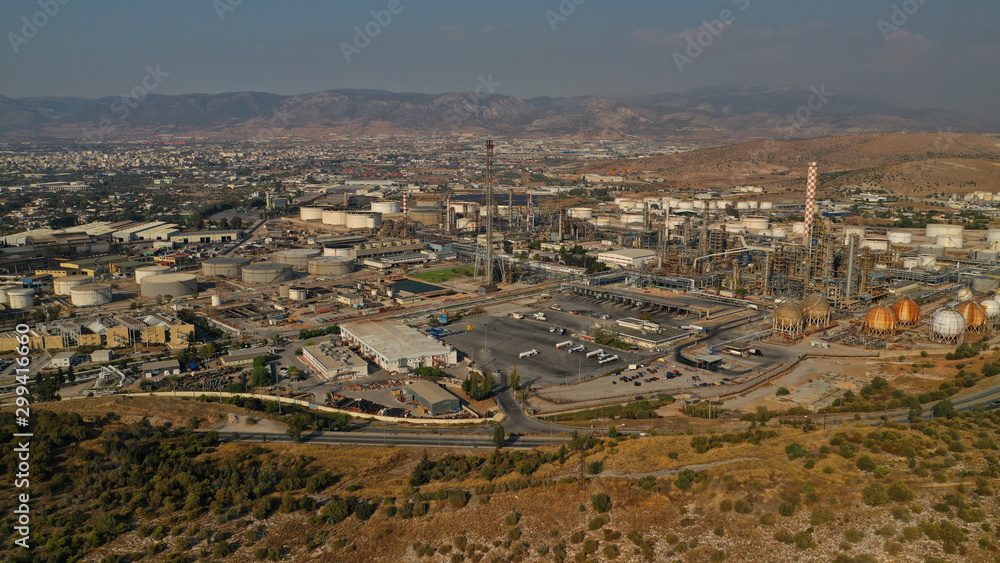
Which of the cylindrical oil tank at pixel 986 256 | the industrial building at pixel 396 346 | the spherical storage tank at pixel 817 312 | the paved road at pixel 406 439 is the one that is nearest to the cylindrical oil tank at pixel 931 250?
the cylindrical oil tank at pixel 986 256

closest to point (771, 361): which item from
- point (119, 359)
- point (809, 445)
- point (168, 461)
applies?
point (809, 445)

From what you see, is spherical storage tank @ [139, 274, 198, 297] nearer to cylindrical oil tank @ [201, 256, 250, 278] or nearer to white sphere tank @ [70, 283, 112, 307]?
white sphere tank @ [70, 283, 112, 307]

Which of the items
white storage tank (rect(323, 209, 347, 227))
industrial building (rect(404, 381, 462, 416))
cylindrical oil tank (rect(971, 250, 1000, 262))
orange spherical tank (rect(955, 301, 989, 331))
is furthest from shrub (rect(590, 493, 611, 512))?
white storage tank (rect(323, 209, 347, 227))

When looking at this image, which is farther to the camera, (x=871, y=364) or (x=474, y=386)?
(x=871, y=364)

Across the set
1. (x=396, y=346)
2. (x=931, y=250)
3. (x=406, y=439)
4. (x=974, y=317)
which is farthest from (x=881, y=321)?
(x=931, y=250)

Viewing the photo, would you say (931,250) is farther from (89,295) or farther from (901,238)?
(89,295)

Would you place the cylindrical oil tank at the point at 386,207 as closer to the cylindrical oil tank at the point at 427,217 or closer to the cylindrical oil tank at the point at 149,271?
the cylindrical oil tank at the point at 427,217

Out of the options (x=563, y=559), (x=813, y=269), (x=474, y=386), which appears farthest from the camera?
(x=813, y=269)

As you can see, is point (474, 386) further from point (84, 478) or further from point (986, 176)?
point (986, 176)
